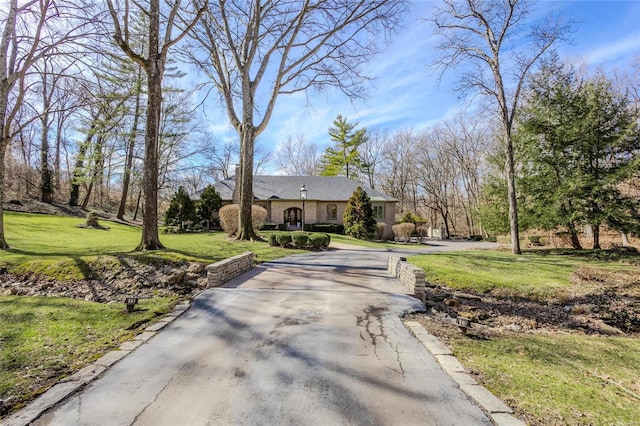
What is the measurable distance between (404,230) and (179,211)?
15.7 m

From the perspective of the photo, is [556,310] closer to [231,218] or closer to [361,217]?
[231,218]

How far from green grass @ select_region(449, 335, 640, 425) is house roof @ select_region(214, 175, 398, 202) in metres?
22.7

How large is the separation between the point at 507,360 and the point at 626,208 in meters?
14.5

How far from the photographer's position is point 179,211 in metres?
21.2

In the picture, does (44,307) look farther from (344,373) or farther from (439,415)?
(439,415)

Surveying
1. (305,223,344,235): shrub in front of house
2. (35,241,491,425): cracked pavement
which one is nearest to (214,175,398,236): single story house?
(305,223,344,235): shrub in front of house

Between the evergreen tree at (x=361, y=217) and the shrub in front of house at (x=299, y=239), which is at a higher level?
the evergreen tree at (x=361, y=217)

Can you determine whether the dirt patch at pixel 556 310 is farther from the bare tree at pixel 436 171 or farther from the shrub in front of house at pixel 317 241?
the bare tree at pixel 436 171

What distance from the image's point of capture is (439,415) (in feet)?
8.11

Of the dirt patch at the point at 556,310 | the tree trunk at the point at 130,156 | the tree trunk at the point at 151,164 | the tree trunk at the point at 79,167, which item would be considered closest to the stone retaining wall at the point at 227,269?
the tree trunk at the point at 151,164

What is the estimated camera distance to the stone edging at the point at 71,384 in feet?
7.92

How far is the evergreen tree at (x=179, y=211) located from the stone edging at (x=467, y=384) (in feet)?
64.9

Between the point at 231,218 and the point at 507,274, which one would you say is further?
the point at 231,218

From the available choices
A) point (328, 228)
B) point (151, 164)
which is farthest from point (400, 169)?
point (151, 164)
